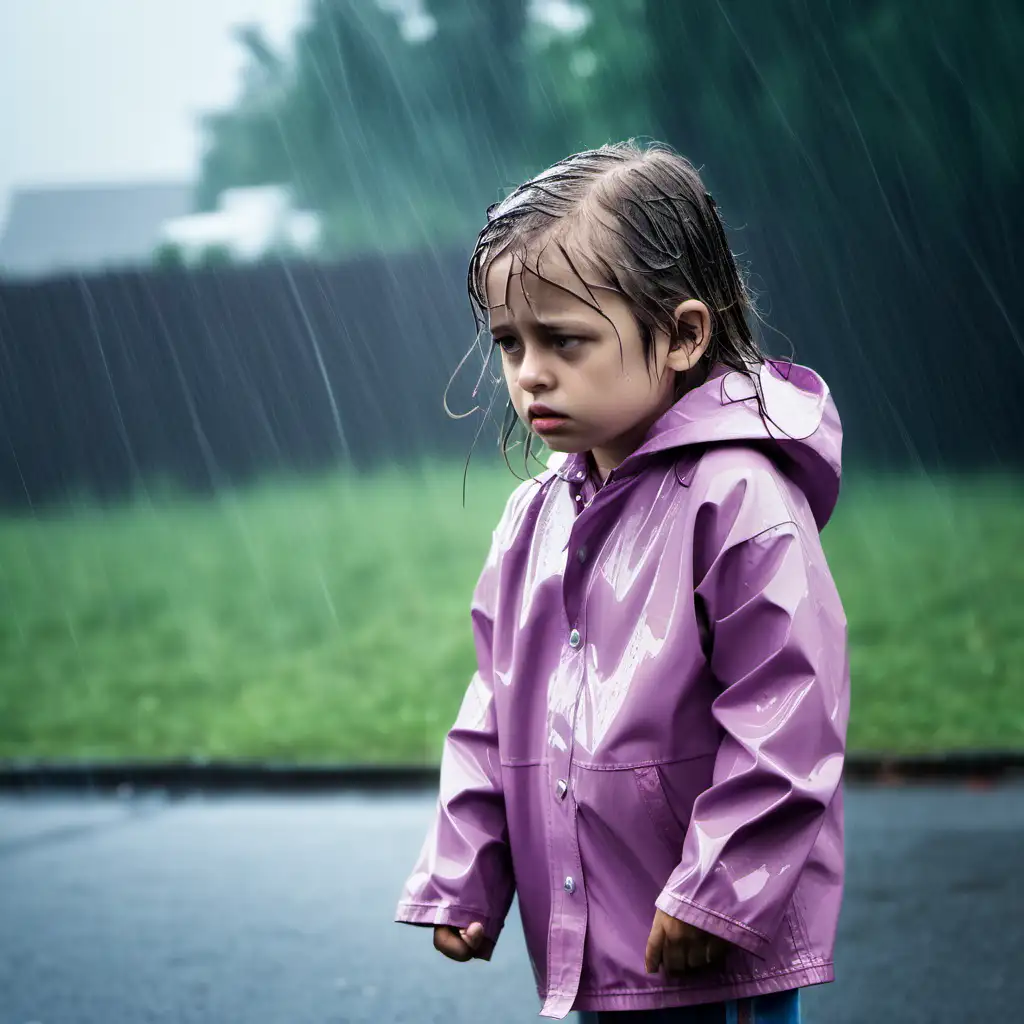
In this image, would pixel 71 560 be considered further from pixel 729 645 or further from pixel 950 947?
pixel 729 645

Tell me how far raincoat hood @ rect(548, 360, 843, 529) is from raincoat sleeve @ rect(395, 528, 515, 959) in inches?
16.2

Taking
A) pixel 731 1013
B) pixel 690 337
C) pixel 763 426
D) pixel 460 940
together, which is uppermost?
pixel 690 337

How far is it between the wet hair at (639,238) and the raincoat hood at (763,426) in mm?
61

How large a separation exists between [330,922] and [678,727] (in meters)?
3.44

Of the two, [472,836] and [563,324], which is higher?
[563,324]

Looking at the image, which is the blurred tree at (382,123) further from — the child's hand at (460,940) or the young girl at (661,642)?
the child's hand at (460,940)

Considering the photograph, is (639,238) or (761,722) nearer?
(761,722)

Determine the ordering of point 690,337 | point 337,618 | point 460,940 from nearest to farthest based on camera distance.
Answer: point 690,337
point 460,940
point 337,618

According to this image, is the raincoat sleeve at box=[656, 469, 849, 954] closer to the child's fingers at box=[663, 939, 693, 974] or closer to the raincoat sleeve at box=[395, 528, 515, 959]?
the child's fingers at box=[663, 939, 693, 974]

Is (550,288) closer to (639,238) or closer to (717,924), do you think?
(639,238)

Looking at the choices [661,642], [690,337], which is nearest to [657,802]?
[661,642]

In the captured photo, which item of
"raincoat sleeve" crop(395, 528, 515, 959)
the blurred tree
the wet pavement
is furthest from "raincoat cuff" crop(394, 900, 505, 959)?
the blurred tree

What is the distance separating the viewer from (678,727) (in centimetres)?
194

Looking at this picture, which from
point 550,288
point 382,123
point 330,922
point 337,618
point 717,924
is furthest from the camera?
point 382,123
